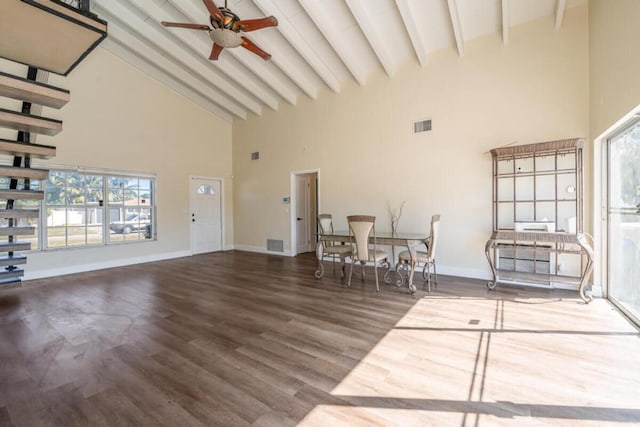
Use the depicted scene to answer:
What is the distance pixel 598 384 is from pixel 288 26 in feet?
18.0

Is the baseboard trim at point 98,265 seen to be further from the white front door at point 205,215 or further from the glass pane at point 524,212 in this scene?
the glass pane at point 524,212

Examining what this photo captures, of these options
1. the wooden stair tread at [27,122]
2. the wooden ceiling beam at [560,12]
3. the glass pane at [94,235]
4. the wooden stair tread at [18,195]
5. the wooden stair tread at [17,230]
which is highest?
the wooden ceiling beam at [560,12]

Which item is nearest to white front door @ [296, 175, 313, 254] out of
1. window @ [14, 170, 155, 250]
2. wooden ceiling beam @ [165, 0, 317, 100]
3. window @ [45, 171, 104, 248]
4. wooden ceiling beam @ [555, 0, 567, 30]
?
wooden ceiling beam @ [165, 0, 317, 100]

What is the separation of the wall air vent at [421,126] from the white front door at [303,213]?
303 cm

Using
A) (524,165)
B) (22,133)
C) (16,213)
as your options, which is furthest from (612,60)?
(16,213)

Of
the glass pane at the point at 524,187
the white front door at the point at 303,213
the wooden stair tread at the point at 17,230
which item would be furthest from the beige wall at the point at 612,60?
the wooden stair tread at the point at 17,230

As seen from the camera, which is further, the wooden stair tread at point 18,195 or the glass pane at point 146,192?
the glass pane at point 146,192

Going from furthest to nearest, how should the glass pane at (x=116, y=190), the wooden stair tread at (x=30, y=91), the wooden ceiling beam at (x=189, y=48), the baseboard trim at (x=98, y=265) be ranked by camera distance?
1. the glass pane at (x=116, y=190)
2. the baseboard trim at (x=98, y=265)
3. the wooden ceiling beam at (x=189, y=48)
4. the wooden stair tread at (x=30, y=91)

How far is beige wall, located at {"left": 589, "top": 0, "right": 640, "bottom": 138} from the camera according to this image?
2535mm

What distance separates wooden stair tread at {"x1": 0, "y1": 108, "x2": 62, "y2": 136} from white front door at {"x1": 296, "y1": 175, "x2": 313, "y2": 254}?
4541 millimetres

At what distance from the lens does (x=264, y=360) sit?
222 centimetres

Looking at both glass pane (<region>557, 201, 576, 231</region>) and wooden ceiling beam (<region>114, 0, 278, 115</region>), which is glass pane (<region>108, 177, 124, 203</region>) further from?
glass pane (<region>557, 201, 576, 231</region>)

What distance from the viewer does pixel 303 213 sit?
7.38 meters

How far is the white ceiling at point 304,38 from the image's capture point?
161 inches
